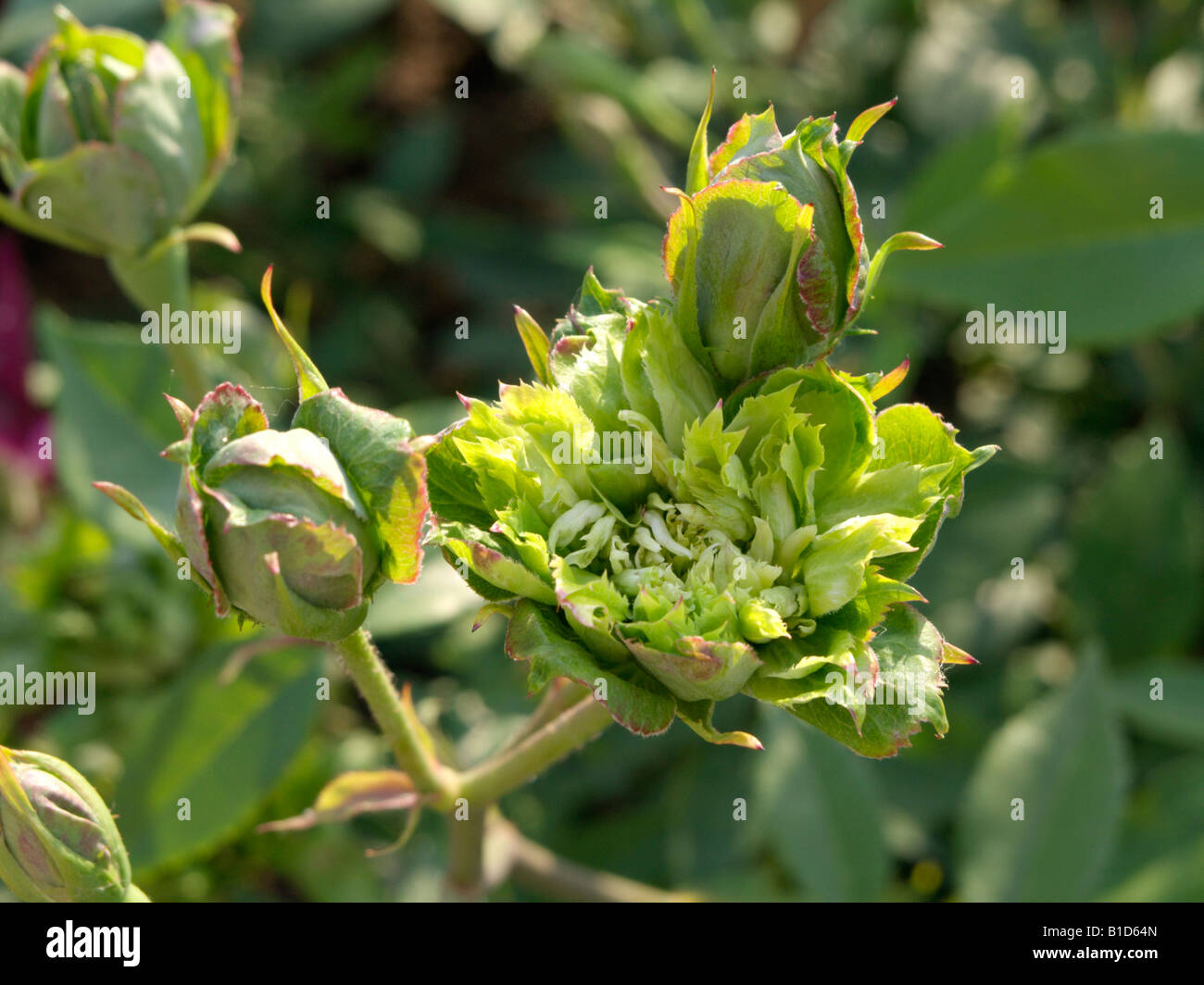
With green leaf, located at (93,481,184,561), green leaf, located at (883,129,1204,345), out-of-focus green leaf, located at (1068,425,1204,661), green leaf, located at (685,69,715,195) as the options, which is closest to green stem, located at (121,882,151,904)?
green leaf, located at (93,481,184,561)

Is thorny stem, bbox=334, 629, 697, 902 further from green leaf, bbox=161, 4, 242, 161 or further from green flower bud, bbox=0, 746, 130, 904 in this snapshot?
green leaf, bbox=161, 4, 242, 161

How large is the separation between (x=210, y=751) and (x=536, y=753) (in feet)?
2.47

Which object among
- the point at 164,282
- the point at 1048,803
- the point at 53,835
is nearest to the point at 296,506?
the point at 53,835

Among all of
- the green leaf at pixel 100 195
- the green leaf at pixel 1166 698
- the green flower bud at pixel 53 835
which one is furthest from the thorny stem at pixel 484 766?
the green leaf at pixel 1166 698

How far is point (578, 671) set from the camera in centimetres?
91

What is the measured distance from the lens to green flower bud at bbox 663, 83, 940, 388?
0.97 meters

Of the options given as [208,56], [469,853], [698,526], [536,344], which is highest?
[208,56]

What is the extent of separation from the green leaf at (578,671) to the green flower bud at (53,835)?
43cm

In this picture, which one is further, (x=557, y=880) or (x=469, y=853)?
(x=557, y=880)

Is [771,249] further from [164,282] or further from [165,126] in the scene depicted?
[164,282]

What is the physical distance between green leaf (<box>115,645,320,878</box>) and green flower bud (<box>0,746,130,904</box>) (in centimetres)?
56

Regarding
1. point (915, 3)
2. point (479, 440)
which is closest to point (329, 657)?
point (479, 440)

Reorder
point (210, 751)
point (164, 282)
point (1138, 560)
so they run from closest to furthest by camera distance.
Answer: point (164, 282) < point (210, 751) < point (1138, 560)
